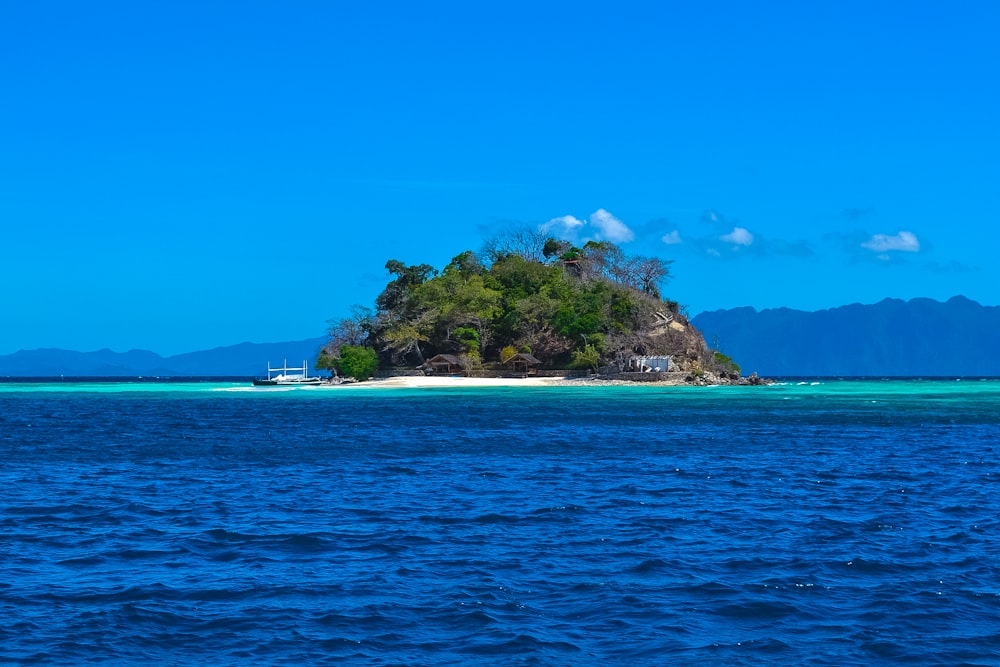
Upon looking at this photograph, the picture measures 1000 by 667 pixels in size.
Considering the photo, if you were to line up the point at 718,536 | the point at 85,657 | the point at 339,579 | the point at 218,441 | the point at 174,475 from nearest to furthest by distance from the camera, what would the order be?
the point at 85,657 → the point at 339,579 → the point at 718,536 → the point at 174,475 → the point at 218,441

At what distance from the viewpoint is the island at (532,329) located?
99.9 meters

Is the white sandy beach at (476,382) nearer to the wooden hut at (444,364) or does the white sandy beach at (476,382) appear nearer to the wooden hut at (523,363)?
the wooden hut at (523,363)

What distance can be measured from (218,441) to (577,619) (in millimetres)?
25451

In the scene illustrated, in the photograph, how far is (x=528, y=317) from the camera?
106 meters

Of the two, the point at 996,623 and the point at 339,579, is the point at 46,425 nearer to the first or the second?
the point at 339,579

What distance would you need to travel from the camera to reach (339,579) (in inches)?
502

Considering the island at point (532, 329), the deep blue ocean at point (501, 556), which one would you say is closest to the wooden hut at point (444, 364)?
the island at point (532, 329)

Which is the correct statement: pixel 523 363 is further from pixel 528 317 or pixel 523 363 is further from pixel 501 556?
pixel 501 556

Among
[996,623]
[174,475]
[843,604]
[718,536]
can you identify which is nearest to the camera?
[996,623]

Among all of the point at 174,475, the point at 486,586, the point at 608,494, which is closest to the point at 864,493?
the point at 608,494

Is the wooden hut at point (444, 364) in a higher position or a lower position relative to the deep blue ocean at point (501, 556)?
higher

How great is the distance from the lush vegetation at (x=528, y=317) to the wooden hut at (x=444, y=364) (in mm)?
1013

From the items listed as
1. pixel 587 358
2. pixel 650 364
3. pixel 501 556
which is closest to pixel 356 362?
pixel 587 358

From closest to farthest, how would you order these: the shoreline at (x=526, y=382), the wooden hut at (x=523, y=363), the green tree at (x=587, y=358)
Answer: the shoreline at (x=526, y=382)
the green tree at (x=587, y=358)
the wooden hut at (x=523, y=363)
